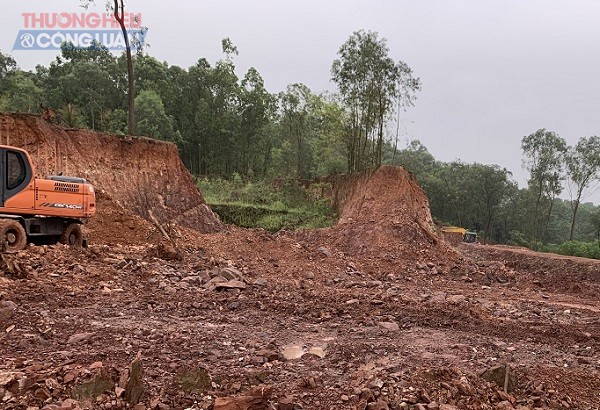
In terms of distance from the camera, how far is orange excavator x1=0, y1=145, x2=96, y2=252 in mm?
9641

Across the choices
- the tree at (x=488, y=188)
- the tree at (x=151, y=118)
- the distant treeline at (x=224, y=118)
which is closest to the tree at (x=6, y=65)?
the distant treeline at (x=224, y=118)

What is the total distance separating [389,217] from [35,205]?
11.4m

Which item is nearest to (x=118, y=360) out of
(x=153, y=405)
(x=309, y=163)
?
(x=153, y=405)

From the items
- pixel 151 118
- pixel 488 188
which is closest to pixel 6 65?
pixel 151 118

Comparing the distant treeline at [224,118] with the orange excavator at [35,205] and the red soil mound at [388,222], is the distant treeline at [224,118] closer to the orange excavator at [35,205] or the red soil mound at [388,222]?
the red soil mound at [388,222]

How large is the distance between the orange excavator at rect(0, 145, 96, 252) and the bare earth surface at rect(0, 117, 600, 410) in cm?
72

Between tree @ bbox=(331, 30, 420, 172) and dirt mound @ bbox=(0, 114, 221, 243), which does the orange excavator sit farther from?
tree @ bbox=(331, 30, 420, 172)

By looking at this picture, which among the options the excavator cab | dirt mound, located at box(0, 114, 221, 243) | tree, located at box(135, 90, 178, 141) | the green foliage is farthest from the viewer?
tree, located at box(135, 90, 178, 141)

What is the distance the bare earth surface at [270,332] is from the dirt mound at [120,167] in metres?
0.71

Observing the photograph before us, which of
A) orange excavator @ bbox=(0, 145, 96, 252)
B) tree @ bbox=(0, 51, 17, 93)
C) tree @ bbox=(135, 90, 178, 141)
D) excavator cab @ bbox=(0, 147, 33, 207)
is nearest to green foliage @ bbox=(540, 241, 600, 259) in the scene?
tree @ bbox=(135, 90, 178, 141)

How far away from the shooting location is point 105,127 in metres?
27.5

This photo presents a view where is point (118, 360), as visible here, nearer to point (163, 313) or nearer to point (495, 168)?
point (163, 313)

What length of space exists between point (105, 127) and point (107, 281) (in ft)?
68.1

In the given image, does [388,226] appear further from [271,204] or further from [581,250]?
[581,250]
